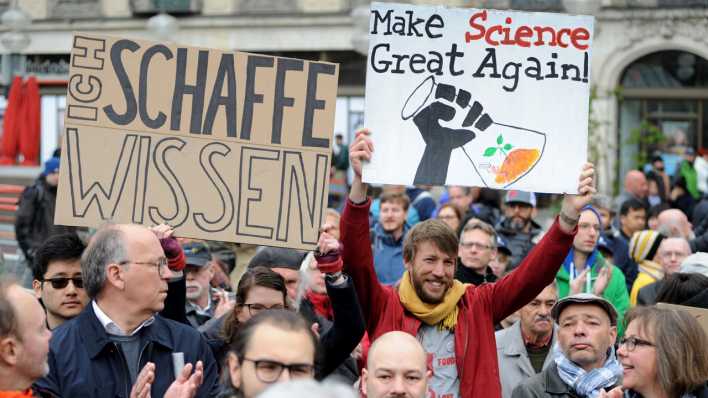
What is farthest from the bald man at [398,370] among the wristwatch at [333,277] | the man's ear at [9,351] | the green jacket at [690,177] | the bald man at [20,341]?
the green jacket at [690,177]

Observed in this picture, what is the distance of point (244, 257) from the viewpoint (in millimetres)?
11547

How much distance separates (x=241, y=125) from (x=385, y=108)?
0.67 metres

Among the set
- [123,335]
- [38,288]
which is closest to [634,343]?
[123,335]

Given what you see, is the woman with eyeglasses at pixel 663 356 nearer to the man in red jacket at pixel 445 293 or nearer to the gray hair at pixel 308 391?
the man in red jacket at pixel 445 293

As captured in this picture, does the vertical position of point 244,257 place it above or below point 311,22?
below

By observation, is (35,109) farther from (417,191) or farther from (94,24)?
(94,24)

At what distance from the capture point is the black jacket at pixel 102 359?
463 cm

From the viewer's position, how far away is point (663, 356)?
5082 millimetres

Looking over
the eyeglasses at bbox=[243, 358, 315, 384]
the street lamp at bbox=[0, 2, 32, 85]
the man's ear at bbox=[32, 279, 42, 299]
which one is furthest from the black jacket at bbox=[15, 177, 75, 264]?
the eyeglasses at bbox=[243, 358, 315, 384]

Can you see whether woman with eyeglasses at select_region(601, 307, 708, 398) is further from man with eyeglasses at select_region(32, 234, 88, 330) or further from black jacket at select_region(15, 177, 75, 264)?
black jacket at select_region(15, 177, 75, 264)

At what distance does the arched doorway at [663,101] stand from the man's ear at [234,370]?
22123 mm

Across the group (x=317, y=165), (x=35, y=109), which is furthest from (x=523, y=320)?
(x=35, y=109)

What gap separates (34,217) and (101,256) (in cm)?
719

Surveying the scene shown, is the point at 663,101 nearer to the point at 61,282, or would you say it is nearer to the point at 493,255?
the point at 493,255
